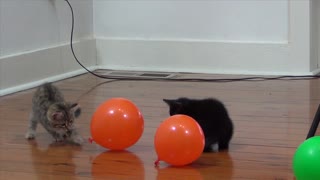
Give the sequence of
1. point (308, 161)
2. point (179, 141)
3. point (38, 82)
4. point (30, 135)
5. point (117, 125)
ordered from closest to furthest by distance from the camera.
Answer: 1. point (308, 161)
2. point (179, 141)
3. point (117, 125)
4. point (30, 135)
5. point (38, 82)

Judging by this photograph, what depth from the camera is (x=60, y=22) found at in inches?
153

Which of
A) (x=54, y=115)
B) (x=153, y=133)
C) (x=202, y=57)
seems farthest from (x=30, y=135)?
(x=202, y=57)

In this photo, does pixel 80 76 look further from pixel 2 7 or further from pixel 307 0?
pixel 307 0

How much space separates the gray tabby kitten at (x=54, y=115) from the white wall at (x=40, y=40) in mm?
965

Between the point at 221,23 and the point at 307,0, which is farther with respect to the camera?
the point at 221,23

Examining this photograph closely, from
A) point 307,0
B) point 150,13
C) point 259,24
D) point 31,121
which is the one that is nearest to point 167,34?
point 150,13

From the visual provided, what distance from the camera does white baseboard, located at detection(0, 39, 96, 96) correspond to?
340cm

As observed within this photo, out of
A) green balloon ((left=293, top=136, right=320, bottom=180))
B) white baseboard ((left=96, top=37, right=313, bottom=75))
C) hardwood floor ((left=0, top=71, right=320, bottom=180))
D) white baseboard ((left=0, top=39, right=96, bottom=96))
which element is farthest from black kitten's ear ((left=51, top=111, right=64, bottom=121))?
white baseboard ((left=96, top=37, right=313, bottom=75))

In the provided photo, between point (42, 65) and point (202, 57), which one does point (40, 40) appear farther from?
point (202, 57)

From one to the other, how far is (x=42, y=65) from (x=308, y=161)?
2382 mm

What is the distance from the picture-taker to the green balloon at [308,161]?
1607mm

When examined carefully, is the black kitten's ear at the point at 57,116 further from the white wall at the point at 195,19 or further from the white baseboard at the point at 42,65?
the white wall at the point at 195,19

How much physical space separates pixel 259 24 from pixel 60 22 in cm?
127

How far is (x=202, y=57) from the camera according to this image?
3.94 metres
